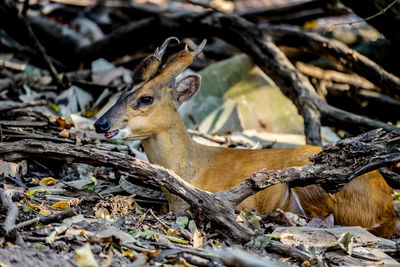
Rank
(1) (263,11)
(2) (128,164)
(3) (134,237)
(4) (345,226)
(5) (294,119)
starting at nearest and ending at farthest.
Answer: (3) (134,237)
(2) (128,164)
(4) (345,226)
(5) (294,119)
(1) (263,11)

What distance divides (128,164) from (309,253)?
5.04 ft

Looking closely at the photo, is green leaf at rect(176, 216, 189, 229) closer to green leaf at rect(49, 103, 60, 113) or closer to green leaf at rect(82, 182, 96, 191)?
green leaf at rect(82, 182, 96, 191)

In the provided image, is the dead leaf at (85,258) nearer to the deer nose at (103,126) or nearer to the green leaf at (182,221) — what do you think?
the green leaf at (182,221)

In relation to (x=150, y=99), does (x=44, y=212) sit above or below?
below

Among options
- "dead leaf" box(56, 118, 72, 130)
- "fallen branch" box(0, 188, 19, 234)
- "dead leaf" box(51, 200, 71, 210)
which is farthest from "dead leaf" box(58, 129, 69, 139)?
"fallen branch" box(0, 188, 19, 234)

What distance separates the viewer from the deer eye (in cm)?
535

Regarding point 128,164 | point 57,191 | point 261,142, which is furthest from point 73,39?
point 128,164

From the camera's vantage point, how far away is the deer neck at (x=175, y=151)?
5.45 meters

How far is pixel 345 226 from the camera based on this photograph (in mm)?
5016

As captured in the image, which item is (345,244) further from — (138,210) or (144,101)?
(144,101)

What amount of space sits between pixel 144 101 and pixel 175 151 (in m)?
0.59

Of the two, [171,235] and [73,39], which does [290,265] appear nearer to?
[171,235]

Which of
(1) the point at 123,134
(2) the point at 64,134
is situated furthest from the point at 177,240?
(2) the point at 64,134

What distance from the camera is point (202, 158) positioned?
5.74 m
